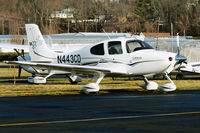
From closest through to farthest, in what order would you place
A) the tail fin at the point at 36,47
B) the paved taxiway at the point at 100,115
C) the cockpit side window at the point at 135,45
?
the paved taxiway at the point at 100,115, the cockpit side window at the point at 135,45, the tail fin at the point at 36,47

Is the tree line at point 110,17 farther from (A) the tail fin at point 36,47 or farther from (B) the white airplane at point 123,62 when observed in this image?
(B) the white airplane at point 123,62

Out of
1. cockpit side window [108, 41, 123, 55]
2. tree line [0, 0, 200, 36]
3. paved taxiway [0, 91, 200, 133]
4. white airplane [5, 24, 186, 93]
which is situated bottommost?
paved taxiway [0, 91, 200, 133]

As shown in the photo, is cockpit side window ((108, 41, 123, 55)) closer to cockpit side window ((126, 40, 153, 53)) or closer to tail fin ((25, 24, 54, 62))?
cockpit side window ((126, 40, 153, 53))

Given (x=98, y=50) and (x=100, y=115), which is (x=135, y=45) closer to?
(x=98, y=50)

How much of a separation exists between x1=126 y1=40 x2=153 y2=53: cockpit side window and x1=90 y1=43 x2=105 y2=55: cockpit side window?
1.27 m

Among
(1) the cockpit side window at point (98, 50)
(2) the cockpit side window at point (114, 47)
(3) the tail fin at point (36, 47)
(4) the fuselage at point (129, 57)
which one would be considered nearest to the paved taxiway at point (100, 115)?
(4) the fuselage at point (129, 57)

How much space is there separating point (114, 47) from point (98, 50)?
0.91 meters

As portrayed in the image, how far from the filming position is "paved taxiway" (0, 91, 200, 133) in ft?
35.2

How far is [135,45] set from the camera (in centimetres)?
2155

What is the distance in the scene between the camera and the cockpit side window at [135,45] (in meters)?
21.3

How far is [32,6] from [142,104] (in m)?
172

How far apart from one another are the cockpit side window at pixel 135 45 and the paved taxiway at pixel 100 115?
4390 mm

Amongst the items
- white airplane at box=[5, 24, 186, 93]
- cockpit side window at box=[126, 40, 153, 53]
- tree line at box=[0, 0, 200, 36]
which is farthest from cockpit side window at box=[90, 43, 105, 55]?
tree line at box=[0, 0, 200, 36]

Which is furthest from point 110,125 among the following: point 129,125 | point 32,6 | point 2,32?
point 32,6
